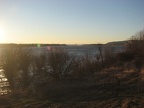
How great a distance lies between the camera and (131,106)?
41.6 ft

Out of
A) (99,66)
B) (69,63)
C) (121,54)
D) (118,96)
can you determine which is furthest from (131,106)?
(121,54)

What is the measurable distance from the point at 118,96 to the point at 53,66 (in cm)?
2051

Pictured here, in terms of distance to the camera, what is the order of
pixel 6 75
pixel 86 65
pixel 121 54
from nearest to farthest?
pixel 6 75 → pixel 86 65 → pixel 121 54

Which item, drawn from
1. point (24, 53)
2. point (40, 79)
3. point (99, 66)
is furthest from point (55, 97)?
point (99, 66)

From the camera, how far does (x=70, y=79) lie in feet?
105

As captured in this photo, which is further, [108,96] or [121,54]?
[121,54]

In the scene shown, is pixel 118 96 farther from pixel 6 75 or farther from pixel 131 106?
pixel 6 75

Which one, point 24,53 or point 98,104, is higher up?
point 24,53

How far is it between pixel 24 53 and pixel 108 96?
18215 mm

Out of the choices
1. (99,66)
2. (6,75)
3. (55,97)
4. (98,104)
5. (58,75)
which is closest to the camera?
(98,104)

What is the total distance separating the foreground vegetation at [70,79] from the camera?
1541 centimetres

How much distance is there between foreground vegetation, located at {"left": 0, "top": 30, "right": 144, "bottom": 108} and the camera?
15.4 m

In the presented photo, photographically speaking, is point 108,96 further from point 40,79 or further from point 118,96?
point 40,79

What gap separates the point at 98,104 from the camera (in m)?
14.0
